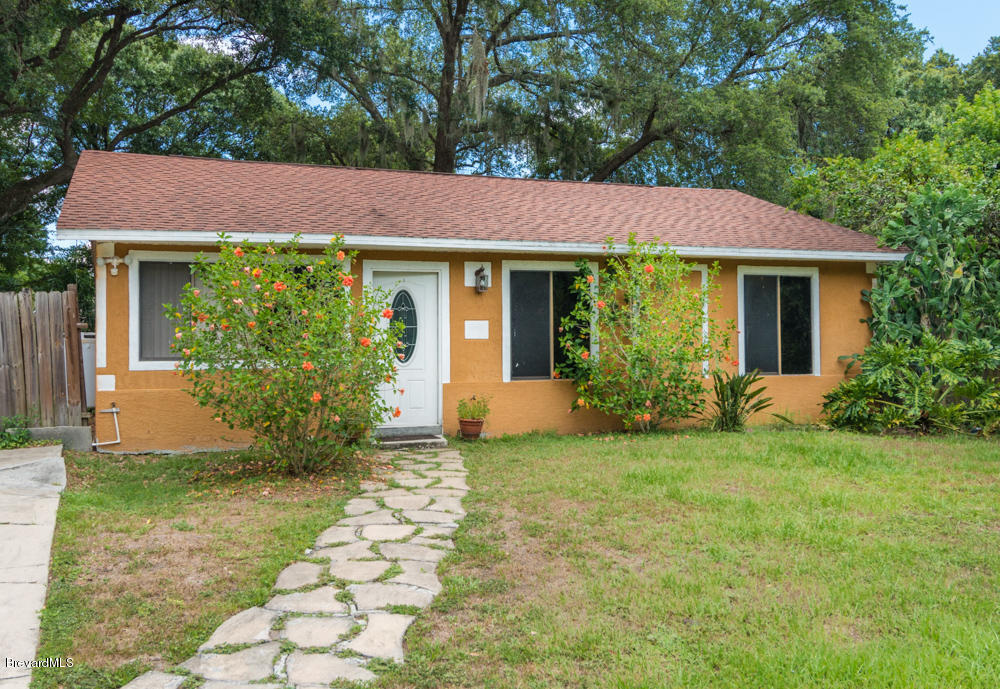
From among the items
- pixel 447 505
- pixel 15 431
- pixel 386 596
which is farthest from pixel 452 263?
pixel 386 596

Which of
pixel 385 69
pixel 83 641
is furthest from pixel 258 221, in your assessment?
pixel 385 69

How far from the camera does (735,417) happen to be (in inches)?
351

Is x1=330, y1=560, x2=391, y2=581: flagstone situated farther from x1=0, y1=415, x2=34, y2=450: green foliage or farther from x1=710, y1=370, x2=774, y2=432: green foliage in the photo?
x1=710, y1=370, x2=774, y2=432: green foliage

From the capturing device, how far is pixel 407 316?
8.55 m

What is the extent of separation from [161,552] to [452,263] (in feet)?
17.4

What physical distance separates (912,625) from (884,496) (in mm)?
2433

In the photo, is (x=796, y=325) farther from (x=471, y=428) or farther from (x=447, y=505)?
(x=447, y=505)

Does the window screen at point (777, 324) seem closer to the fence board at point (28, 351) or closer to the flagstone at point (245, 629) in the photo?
the flagstone at point (245, 629)

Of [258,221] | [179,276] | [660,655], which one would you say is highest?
[258,221]

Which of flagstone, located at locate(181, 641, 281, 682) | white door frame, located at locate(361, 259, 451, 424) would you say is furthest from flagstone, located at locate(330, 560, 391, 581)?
white door frame, located at locate(361, 259, 451, 424)

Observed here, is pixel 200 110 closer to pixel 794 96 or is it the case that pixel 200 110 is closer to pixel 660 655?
pixel 794 96

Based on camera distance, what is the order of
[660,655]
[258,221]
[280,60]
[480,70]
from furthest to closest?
1. [280,60]
2. [480,70]
3. [258,221]
4. [660,655]

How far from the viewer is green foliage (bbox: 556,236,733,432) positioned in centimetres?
845

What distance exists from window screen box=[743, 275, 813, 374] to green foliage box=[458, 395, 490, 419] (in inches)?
152
